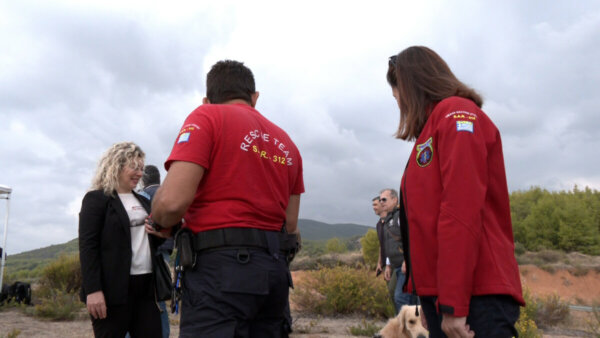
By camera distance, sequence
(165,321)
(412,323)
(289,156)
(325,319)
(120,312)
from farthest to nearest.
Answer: (325,319) < (412,323) < (165,321) < (120,312) < (289,156)

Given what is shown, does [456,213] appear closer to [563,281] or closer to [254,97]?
[254,97]

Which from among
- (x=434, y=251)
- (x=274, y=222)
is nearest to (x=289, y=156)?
(x=274, y=222)

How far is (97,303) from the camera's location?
10.1 ft

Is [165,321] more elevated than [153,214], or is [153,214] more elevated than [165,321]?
[153,214]

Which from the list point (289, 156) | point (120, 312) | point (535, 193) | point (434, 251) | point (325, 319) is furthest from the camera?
point (535, 193)

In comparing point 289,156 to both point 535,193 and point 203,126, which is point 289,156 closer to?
point 203,126

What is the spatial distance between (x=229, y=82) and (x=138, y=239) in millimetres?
1434

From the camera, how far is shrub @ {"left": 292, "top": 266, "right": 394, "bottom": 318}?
10625 millimetres

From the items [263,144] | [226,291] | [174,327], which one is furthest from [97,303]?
[174,327]

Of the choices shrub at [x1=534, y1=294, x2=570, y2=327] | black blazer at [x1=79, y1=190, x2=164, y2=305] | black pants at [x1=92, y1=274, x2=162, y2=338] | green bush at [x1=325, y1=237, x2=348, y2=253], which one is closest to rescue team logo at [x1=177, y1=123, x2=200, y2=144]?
black blazer at [x1=79, y1=190, x2=164, y2=305]

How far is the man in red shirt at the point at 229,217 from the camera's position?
2.05 meters

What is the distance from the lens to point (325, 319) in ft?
33.6

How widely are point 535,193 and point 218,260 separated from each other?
146 feet

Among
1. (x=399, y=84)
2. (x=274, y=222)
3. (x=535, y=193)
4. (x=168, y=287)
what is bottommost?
(x=168, y=287)
